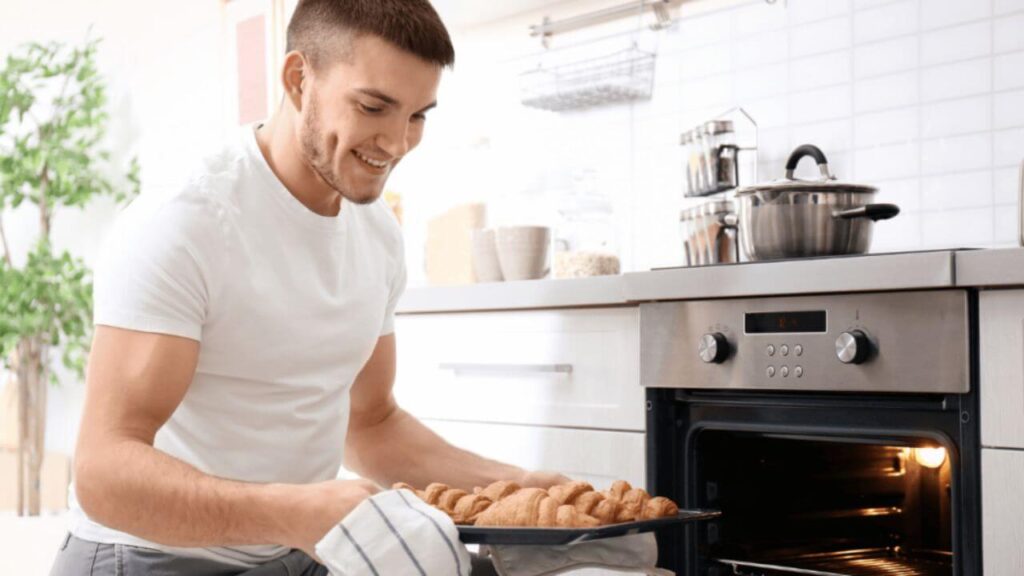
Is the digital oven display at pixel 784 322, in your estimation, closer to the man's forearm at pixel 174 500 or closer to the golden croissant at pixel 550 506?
the golden croissant at pixel 550 506

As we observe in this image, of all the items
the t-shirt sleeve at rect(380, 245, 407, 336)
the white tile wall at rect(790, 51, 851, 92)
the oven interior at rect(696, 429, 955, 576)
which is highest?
the white tile wall at rect(790, 51, 851, 92)

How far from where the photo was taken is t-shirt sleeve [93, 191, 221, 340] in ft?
4.49

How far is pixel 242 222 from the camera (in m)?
1.51

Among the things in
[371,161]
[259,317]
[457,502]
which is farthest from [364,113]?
[457,502]

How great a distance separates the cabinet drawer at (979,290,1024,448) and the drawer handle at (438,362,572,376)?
750mm

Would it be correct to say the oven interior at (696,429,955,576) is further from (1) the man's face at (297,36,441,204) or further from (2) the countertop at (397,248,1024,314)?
(1) the man's face at (297,36,441,204)

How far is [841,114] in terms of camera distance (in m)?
2.37

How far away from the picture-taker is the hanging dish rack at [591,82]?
8.74 feet

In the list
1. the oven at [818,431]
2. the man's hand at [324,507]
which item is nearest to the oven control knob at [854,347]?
the oven at [818,431]

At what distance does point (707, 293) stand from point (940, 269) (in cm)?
38

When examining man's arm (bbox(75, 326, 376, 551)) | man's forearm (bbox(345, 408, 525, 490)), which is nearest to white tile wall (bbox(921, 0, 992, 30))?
man's forearm (bbox(345, 408, 525, 490))

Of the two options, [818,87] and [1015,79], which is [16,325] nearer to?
[818,87]

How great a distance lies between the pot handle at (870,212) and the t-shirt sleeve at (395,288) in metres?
0.66

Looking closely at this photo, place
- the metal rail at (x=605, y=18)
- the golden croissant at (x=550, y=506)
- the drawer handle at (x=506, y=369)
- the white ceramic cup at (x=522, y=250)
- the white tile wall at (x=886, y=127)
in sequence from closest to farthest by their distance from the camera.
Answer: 1. the golden croissant at (x=550, y=506)
2. the drawer handle at (x=506, y=369)
3. the white tile wall at (x=886, y=127)
4. the white ceramic cup at (x=522, y=250)
5. the metal rail at (x=605, y=18)
